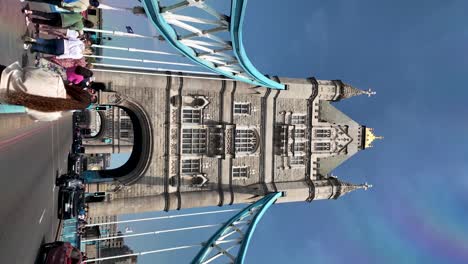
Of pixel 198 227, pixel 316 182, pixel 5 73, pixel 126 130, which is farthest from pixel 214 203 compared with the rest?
pixel 126 130

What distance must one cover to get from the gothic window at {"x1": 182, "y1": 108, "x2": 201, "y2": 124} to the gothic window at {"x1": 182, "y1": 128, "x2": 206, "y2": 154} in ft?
1.92

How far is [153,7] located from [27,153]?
6364 millimetres

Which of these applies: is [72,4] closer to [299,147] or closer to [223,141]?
[223,141]

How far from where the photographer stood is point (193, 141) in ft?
99.5

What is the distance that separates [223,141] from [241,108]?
3177 mm

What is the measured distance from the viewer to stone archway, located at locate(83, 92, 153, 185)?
27.4 m

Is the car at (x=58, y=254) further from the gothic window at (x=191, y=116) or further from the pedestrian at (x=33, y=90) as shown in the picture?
the gothic window at (x=191, y=116)

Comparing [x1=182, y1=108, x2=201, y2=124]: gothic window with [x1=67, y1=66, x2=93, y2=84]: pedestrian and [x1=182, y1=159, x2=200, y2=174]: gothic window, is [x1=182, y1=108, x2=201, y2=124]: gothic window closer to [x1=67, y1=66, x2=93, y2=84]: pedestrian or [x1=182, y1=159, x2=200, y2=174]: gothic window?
[x1=182, y1=159, x2=200, y2=174]: gothic window

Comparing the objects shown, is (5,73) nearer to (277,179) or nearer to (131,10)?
(131,10)

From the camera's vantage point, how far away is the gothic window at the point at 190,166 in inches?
1185

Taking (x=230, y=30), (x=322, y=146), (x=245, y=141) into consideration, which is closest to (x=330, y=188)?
(x=322, y=146)

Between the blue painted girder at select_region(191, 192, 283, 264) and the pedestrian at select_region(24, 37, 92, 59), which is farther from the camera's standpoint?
the blue painted girder at select_region(191, 192, 283, 264)

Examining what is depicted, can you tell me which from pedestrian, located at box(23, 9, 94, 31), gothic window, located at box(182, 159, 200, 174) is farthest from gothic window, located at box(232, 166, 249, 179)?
pedestrian, located at box(23, 9, 94, 31)

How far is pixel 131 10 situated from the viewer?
15008mm
